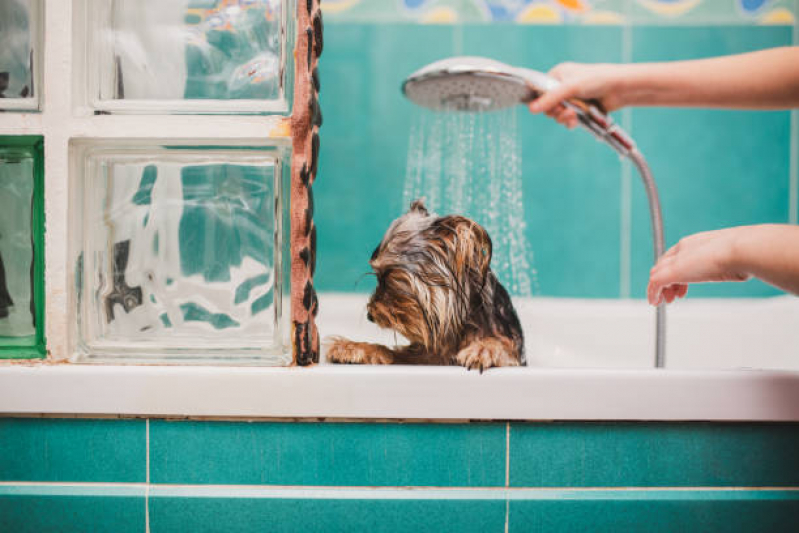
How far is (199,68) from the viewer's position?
844mm

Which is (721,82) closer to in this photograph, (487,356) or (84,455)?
(487,356)

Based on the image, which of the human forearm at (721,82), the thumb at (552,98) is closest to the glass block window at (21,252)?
the thumb at (552,98)

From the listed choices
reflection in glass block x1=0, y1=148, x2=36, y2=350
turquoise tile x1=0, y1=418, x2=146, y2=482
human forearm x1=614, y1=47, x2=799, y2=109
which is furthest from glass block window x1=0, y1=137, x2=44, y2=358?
human forearm x1=614, y1=47, x2=799, y2=109

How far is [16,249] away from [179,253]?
0.84 ft

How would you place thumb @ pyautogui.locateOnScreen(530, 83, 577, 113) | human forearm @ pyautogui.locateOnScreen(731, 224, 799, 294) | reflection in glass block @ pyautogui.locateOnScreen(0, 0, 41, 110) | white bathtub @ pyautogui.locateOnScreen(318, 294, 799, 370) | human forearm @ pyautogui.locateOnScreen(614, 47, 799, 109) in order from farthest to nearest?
white bathtub @ pyautogui.locateOnScreen(318, 294, 799, 370) → thumb @ pyautogui.locateOnScreen(530, 83, 577, 113) → human forearm @ pyautogui.locateOnScreen(614, 47, 799, 109) → reflection in glass block @ pyautogui.locateOnScreen(0, 0, 41, 110) → human forearm @ pyautogui.locateOnScreen(731, 224, 799, 294)

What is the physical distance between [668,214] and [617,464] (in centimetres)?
183

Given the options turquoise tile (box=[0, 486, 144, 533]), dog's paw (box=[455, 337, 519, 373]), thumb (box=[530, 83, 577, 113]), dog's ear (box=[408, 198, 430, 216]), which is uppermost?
thumb (box=[530, 83, 577, 113])

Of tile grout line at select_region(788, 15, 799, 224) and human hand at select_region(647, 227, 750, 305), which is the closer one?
human hand at select_region(647, 227, 750, 305)

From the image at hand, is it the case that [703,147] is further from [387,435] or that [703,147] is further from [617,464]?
[387,435]

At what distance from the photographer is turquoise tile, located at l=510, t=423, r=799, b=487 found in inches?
30.5

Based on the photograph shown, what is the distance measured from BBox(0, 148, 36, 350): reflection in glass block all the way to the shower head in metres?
0.70

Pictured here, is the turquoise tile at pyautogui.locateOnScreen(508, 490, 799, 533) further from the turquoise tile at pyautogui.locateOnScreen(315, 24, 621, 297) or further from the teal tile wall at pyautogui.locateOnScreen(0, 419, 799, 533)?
the turquoise tile at pyautogui.locateOnScreen(315, 24, 621, 297)

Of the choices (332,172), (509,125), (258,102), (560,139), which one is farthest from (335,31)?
(258,102)

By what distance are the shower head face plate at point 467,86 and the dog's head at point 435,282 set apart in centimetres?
25
